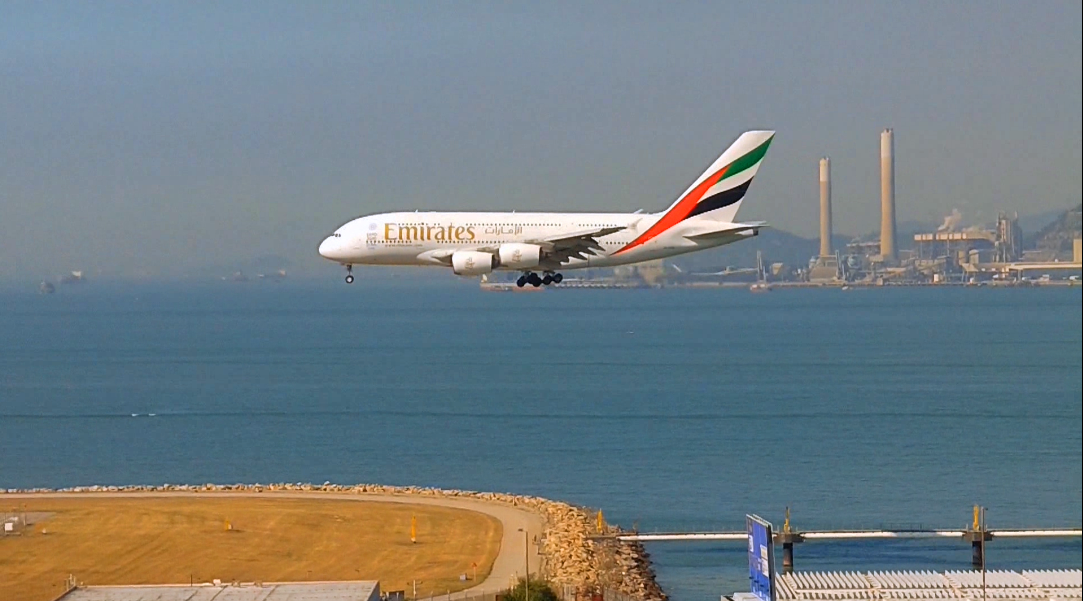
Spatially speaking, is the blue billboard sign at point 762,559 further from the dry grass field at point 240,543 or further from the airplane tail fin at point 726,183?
the airplane tail fin at point 726,183

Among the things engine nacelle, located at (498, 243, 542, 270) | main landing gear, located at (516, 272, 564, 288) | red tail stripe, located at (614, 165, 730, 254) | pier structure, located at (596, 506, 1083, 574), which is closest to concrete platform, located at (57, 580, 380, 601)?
engine nacelle, located at (498, 243, 542, 270)

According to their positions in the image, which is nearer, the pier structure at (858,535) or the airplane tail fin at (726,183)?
the pier structure at (858,535)

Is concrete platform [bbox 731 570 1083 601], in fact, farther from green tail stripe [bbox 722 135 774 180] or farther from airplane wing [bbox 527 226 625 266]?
green tail stripe [bbox 722 135 774 180]

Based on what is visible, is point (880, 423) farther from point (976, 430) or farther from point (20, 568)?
point (20, 568)

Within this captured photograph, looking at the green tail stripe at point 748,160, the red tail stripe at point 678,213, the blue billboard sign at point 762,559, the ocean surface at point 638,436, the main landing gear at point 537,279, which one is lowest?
the ocean surface at point 638,436

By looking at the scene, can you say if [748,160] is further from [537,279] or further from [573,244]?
[537,279]

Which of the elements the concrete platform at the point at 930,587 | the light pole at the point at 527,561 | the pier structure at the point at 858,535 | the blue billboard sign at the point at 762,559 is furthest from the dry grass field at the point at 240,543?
the blue billboard sign at the point at 762,559

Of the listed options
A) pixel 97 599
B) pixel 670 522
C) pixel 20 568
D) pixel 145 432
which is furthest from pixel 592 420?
pixel 97 599
